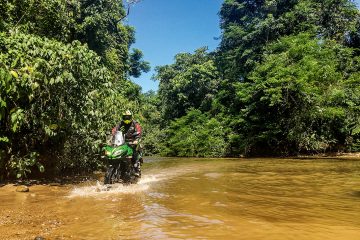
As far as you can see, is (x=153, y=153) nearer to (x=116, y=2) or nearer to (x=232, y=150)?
(x=232, y=150)

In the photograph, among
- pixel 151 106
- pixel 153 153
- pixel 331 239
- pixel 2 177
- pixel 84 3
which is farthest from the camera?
pixel 151 106

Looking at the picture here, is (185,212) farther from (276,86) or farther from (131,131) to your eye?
(276,86)

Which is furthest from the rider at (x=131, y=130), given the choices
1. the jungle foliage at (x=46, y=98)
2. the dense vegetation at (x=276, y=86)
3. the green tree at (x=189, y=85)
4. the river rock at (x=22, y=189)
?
the green tree at (x=189, y=85)

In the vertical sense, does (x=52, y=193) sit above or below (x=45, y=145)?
below

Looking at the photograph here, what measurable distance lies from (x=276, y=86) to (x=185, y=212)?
1686cm

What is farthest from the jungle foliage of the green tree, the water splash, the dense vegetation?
the green tree

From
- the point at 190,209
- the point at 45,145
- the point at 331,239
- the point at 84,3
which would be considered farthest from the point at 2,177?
the point at 84,3

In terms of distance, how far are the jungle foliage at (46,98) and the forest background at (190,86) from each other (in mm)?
30

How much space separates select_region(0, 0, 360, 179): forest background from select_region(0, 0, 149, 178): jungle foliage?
0.03m

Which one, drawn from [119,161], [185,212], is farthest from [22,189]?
[185,212]

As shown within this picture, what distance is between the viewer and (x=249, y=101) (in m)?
22.9

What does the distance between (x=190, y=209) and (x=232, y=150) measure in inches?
765

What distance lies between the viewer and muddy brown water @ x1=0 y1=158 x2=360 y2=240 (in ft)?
12.9

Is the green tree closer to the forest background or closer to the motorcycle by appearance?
the forest background
